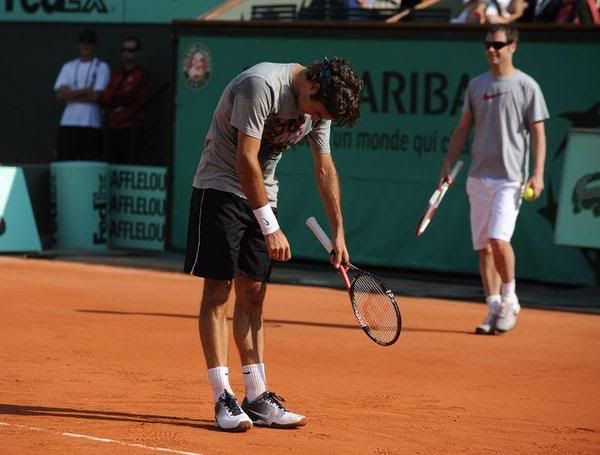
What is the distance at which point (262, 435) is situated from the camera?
6762 mm

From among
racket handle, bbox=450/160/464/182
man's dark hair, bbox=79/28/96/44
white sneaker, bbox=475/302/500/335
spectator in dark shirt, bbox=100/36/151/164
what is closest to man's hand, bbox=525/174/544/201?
racket handle, bbox=450/160/464/182

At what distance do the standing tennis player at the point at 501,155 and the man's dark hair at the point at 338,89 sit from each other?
410 cm

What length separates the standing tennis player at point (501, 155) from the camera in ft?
33.7

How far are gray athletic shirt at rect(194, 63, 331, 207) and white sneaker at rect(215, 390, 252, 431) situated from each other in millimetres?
978

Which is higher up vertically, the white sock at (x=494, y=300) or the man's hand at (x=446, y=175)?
the man's hand at (x=446, y=175)

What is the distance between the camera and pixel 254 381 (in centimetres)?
694

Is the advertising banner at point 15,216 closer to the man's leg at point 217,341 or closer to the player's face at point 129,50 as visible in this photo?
the player's face at point 129,50

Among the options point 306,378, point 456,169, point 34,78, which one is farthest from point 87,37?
point 306,378

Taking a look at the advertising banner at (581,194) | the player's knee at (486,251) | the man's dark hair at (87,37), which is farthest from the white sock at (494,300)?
the man's dark hair at (87,37)

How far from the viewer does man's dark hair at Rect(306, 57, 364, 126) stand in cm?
629

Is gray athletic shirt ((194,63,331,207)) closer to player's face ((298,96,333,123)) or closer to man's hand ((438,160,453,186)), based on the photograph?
player's face ((298,96,333,123))

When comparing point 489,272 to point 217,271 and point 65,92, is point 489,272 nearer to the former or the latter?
point 217,271

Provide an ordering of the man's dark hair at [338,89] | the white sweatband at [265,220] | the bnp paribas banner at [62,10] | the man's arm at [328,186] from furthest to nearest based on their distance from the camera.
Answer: the bnp paribas banner at [62,10], the man's arm at [328,186], the white sweatband at [265,220], the man's dark hair at [338,89]

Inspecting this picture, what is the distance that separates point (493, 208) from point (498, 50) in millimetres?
1145
